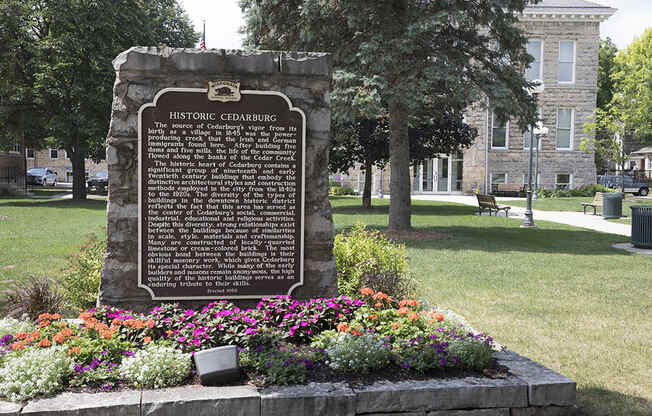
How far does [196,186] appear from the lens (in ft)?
18.3

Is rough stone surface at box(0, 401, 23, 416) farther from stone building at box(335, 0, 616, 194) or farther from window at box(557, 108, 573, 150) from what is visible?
window at box(557, 108, 573, 150)

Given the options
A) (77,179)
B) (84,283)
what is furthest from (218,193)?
(77,179)

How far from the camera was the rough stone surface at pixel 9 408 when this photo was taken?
3.72 meters

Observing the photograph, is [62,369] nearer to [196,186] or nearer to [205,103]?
[196,186]

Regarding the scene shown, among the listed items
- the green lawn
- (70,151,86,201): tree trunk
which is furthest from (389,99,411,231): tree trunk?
(70,151,86,201): tree trunk

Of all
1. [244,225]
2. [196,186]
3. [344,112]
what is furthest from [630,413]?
[344,112]

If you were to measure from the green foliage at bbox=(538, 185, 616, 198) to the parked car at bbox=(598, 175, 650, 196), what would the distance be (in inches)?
110

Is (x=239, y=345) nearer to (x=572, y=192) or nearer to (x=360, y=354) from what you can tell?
(x=360, y=354)

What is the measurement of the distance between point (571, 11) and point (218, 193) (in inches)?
1612

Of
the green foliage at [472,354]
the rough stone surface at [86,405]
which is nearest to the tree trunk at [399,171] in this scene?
the green foliage at [472,354]

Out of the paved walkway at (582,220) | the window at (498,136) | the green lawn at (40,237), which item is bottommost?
the green lawn at (40,237)

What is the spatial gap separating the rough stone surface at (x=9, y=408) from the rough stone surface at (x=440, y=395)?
233 centimetres

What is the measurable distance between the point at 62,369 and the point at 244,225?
7.10 ft

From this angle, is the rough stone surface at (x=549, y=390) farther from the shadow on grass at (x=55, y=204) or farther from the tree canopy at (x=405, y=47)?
the shadow on grass at (x=55, y=204)
